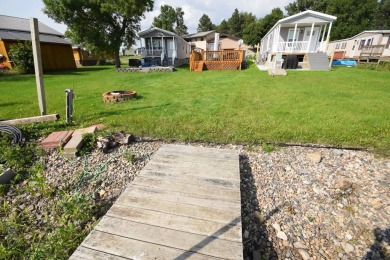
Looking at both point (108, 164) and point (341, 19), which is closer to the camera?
point (108, 164)

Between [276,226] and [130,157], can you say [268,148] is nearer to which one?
[276,226]

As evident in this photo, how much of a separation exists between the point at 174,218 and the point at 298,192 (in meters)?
1.78

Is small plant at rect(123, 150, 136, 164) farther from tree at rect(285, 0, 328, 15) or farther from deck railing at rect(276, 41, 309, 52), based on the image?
tree at rect(285, 0, 328, 15)

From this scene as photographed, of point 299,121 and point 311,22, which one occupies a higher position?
point 311,22

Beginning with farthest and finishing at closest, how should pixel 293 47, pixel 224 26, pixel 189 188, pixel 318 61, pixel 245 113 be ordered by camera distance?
pixel 224 26 < pixel 293 47 < pixel 318 61 < pixel 245 113 < pixel 189 188

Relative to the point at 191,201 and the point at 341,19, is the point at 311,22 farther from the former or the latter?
the point at 341,19

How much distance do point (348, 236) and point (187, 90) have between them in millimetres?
7502

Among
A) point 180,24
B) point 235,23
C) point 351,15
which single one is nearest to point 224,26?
point 235,23

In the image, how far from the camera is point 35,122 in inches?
181

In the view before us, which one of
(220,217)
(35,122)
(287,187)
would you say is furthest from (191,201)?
(35,122)

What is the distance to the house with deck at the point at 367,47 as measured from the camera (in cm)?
1945

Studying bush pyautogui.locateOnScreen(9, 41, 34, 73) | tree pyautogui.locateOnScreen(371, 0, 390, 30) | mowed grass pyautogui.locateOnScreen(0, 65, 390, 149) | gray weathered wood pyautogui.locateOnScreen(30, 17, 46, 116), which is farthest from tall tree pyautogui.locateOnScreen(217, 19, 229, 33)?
gray weathered wood pyautogui.locateOnScreen(30, 17, 46, 116)

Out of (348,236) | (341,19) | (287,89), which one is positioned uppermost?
(341,19)

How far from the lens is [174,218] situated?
1.96 metres
